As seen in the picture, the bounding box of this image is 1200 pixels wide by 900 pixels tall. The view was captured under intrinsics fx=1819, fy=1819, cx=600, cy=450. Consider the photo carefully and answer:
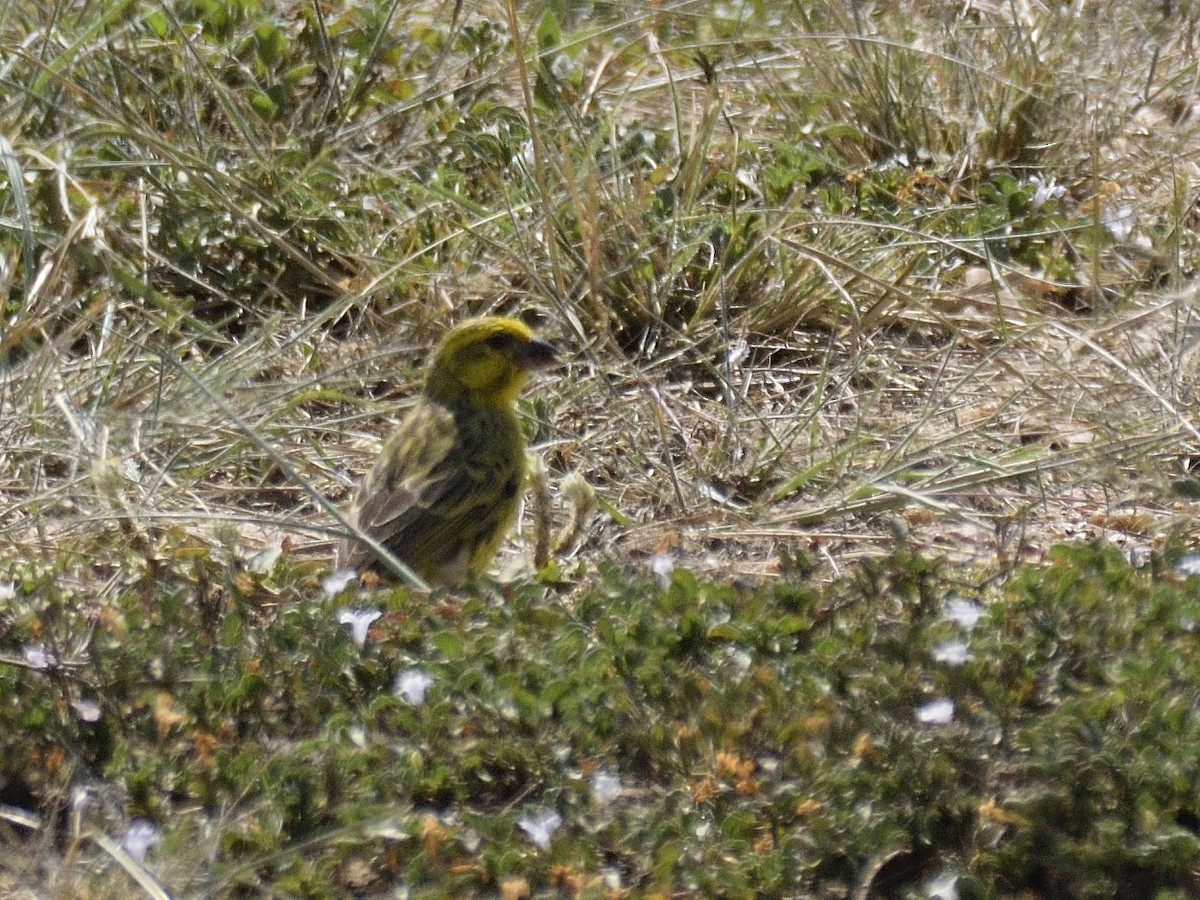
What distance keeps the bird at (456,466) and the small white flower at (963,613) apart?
4.44 feet

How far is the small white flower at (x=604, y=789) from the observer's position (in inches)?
145

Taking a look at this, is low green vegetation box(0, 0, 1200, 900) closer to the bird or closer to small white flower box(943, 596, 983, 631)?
small white flower box(943, 596, 983, 631)

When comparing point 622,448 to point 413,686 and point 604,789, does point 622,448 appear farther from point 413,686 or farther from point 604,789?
point 604,789

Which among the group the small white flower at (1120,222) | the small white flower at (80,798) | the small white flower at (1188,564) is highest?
the small white flower at (1188,564)

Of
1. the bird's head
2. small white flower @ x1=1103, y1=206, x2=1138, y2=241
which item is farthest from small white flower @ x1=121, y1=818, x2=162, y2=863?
small white flower @ x1=1103, y1=206, x2=1138, y2=241

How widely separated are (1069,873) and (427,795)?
1.31m

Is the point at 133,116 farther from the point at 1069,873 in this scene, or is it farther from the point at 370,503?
the point at 1069,873

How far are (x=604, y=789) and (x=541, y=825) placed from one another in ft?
0.56

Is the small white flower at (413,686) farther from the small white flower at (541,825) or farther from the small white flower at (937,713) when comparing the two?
the small white flower at (937,713)

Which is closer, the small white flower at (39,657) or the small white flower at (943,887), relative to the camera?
the small white flower at (943,887)

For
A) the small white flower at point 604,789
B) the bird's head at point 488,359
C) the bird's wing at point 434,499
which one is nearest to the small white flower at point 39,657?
the bird's wing at point 434,499

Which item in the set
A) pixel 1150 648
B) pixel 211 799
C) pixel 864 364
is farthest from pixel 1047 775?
pixel 864 364

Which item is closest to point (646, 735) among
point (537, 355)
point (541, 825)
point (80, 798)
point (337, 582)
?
point (541, 825)

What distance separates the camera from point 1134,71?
7316mm
